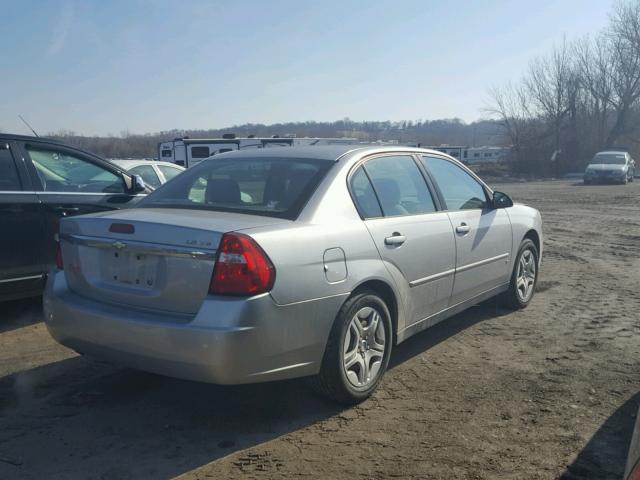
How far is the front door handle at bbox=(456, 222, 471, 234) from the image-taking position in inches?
196

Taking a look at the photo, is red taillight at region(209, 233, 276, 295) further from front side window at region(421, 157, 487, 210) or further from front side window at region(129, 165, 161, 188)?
front side window at region(129, 165, 161, 188)

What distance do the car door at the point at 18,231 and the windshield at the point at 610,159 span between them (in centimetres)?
3160

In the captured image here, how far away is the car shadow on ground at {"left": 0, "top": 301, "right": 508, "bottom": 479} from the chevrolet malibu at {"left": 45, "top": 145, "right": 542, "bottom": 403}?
398mm

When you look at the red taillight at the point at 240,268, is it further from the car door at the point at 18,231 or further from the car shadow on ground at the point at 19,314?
the car shadow on ground at the point at 19,314

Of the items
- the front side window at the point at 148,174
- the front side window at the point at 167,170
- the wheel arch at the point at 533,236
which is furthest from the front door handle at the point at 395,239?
the front side window at the point at 167,170

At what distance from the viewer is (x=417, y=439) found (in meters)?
3.48

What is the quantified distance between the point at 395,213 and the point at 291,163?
823 millimetres

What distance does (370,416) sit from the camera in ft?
12.4

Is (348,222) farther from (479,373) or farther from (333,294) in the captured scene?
(479,373)

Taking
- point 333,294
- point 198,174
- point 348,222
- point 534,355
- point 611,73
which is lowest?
point 534,355

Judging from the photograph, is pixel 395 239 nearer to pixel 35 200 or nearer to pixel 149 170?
pixel 35 200

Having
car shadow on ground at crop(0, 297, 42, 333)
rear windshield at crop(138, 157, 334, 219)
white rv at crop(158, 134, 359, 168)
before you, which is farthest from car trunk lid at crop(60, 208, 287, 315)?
white rv at crop(158, 134, 359, 168)

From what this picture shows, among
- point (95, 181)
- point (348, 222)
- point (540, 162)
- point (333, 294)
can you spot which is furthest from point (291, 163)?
point (540, 162)

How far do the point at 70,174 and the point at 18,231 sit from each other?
0.91 meters
